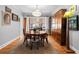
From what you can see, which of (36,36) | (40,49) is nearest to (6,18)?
(36,36)

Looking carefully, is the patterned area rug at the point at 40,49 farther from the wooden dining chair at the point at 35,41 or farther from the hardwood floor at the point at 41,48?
the wooden dining chair at the point at 35,41

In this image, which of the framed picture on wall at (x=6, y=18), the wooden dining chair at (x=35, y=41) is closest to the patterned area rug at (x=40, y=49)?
the wooden dining chair at (x=35, y=41)

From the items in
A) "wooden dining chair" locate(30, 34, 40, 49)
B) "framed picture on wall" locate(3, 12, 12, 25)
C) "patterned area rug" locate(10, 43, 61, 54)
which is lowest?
"patterned area rug" locate(10, 43, 61, 54)

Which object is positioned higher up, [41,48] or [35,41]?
[35,41]

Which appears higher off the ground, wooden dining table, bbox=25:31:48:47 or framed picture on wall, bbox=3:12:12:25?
framed picture on wall, bbox=3:12:12:25

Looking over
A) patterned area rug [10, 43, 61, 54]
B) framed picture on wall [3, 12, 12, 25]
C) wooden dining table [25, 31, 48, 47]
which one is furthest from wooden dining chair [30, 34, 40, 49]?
framed picture on wall [3, 12, 12, 25]

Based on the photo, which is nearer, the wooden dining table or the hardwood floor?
the hardwood floor

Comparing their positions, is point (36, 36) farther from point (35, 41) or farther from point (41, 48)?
point (41, 48)

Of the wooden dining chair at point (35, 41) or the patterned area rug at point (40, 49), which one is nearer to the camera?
the patterned area rug at point (40, 49)

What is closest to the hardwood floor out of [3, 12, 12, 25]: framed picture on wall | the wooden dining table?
the wooden dining table

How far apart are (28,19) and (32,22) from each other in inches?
3.8

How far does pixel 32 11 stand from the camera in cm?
209

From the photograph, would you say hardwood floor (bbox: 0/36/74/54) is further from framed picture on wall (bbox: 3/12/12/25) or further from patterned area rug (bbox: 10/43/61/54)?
framed picture on wall (bbox: 3/12/12/25)
